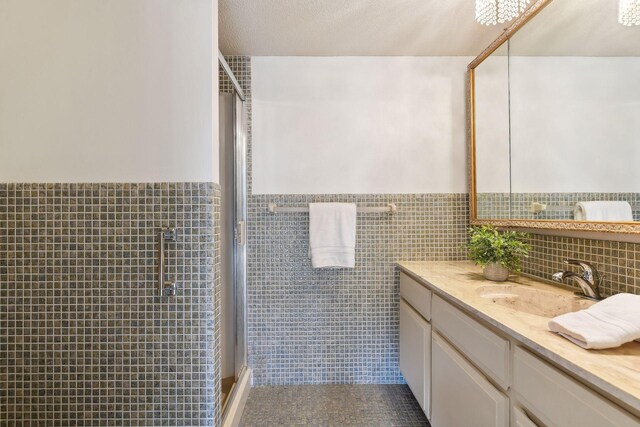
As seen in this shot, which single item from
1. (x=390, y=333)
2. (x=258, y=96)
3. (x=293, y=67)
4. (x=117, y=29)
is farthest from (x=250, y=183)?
(x=390, y=333)

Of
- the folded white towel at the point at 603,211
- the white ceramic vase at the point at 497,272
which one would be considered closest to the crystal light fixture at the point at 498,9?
the folded white towel at the point at 603,211

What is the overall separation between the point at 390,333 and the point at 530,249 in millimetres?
998

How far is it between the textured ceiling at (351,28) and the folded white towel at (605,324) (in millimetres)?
1511

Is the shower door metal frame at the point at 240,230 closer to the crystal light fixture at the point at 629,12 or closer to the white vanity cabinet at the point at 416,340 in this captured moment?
the white vanity cabinet at the point at 416,340

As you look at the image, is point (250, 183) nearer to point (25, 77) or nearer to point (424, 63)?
point (25, 77)

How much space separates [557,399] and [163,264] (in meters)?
1.35

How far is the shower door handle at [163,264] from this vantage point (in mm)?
1346

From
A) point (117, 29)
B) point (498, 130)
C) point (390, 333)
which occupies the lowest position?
point (390, 333)

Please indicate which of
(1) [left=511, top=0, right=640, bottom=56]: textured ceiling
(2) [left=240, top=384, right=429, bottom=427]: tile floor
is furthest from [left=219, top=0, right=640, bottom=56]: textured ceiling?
(2) [left=240, top=384, right=429, bottom=427]: tile floor

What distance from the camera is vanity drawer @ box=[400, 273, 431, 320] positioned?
168cm

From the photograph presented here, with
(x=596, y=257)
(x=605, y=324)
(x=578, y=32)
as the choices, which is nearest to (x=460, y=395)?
(x=605, y=324)

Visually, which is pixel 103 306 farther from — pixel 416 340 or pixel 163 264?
pixel 416 340

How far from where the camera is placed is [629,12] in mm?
1169

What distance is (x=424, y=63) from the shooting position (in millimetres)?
2223
